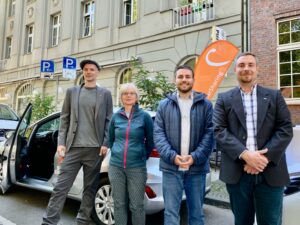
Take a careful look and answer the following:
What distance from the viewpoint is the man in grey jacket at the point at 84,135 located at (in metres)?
3.98

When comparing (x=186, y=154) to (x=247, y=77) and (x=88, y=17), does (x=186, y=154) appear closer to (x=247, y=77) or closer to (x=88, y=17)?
(x=247, y=77)

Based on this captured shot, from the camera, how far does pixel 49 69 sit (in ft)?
33.4

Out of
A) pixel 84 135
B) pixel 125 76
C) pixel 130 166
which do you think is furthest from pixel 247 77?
pixel 125 76

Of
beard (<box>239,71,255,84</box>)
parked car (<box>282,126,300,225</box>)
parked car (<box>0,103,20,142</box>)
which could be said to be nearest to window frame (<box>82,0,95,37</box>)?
parked car (<box>0,103,20,142</box>)

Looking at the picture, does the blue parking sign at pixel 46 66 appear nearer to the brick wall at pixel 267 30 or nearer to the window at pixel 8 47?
the brick wall at pixel 267 30

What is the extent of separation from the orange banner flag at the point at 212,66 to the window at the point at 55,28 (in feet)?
46.1

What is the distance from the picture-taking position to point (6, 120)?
10109 millimetres

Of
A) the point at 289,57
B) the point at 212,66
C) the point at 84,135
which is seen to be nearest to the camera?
the point at 84,135

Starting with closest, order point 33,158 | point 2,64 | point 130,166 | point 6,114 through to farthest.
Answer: point 130,166, point 33,158, point 6,114, point 2,64

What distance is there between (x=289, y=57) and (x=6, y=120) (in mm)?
9459

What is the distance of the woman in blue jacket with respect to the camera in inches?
137

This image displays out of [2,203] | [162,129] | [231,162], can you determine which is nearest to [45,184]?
[2,203]

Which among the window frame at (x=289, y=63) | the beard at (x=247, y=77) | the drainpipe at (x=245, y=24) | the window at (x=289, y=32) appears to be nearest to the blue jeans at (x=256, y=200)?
the beard at (x=247, y=77)

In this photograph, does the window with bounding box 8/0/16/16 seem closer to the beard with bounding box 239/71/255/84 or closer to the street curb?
the street curb
